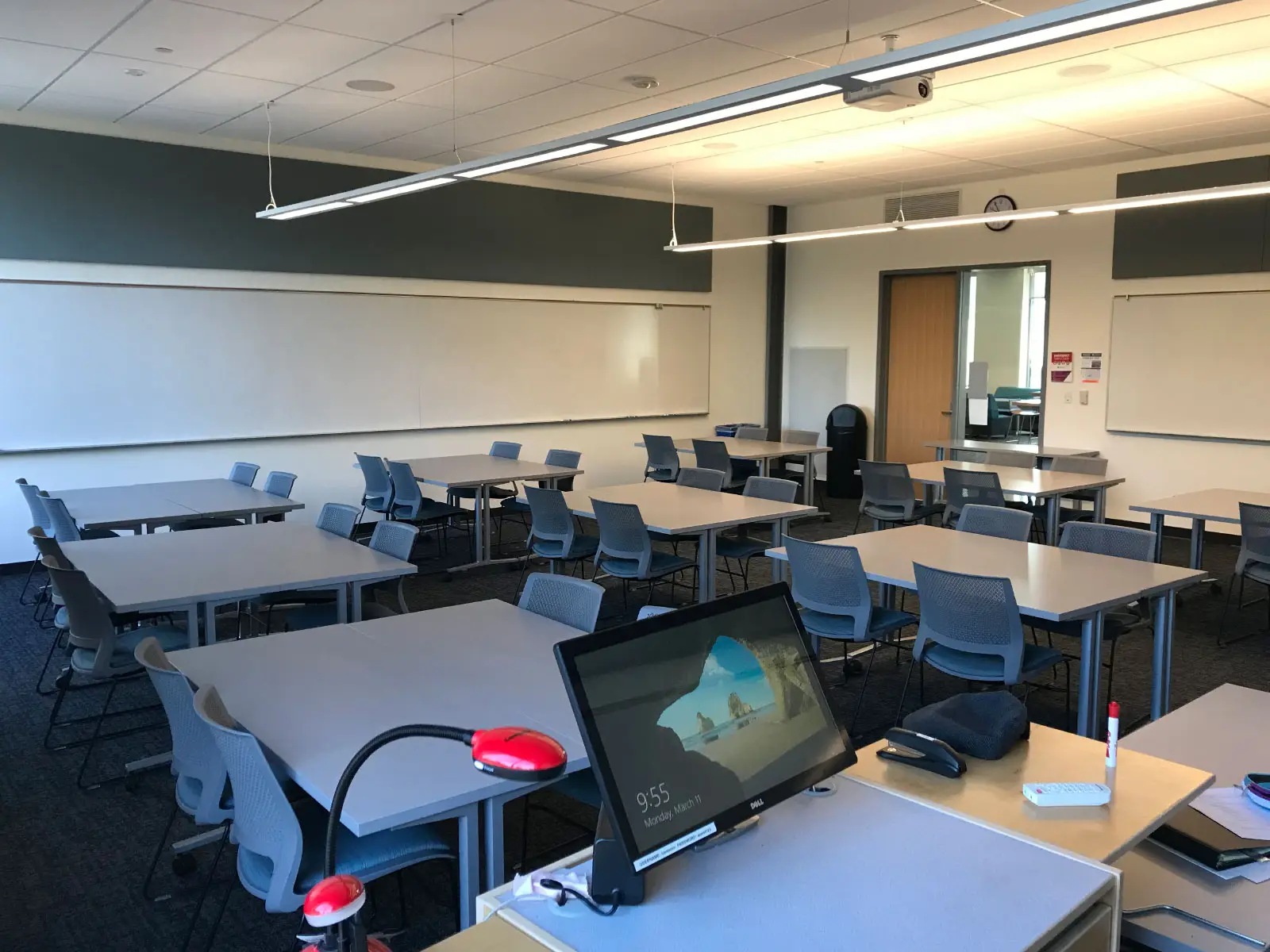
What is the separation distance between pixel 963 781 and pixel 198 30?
17.4 ft

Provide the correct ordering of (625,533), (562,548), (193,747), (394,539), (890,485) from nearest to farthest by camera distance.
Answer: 1. (193,747)
2. (394,539)
3. (625,533)
4. (562,548)
5. (890,485)

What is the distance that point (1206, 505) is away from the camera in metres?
6.08

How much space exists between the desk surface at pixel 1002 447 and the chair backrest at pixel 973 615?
4.96 meters

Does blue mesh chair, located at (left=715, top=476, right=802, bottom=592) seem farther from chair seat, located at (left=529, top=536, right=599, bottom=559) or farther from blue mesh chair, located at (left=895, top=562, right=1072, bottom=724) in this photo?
blue mesh chair, located at (left=895, top=562, right=1072, bottom=724)

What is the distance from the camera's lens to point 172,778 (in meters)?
3.89

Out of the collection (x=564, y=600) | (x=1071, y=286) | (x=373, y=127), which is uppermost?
(x=373, y=127)

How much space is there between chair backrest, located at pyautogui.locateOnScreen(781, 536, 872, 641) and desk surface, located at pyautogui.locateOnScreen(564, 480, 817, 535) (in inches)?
38.0

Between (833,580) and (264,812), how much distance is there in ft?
8.95

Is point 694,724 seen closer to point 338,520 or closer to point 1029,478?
point 338,520

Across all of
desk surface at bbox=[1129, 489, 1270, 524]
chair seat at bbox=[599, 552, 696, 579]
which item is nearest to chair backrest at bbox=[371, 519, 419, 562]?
chair seat at bbox=[599, 552, 696, 579]

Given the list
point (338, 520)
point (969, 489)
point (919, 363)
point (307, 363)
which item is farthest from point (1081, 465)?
point (307, 363)

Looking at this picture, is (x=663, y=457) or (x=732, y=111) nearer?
(x=732, y=111)

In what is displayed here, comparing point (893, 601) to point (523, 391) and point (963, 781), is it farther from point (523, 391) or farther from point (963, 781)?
point (523, 391)

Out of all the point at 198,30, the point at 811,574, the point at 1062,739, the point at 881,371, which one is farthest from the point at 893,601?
the point at 881,371
